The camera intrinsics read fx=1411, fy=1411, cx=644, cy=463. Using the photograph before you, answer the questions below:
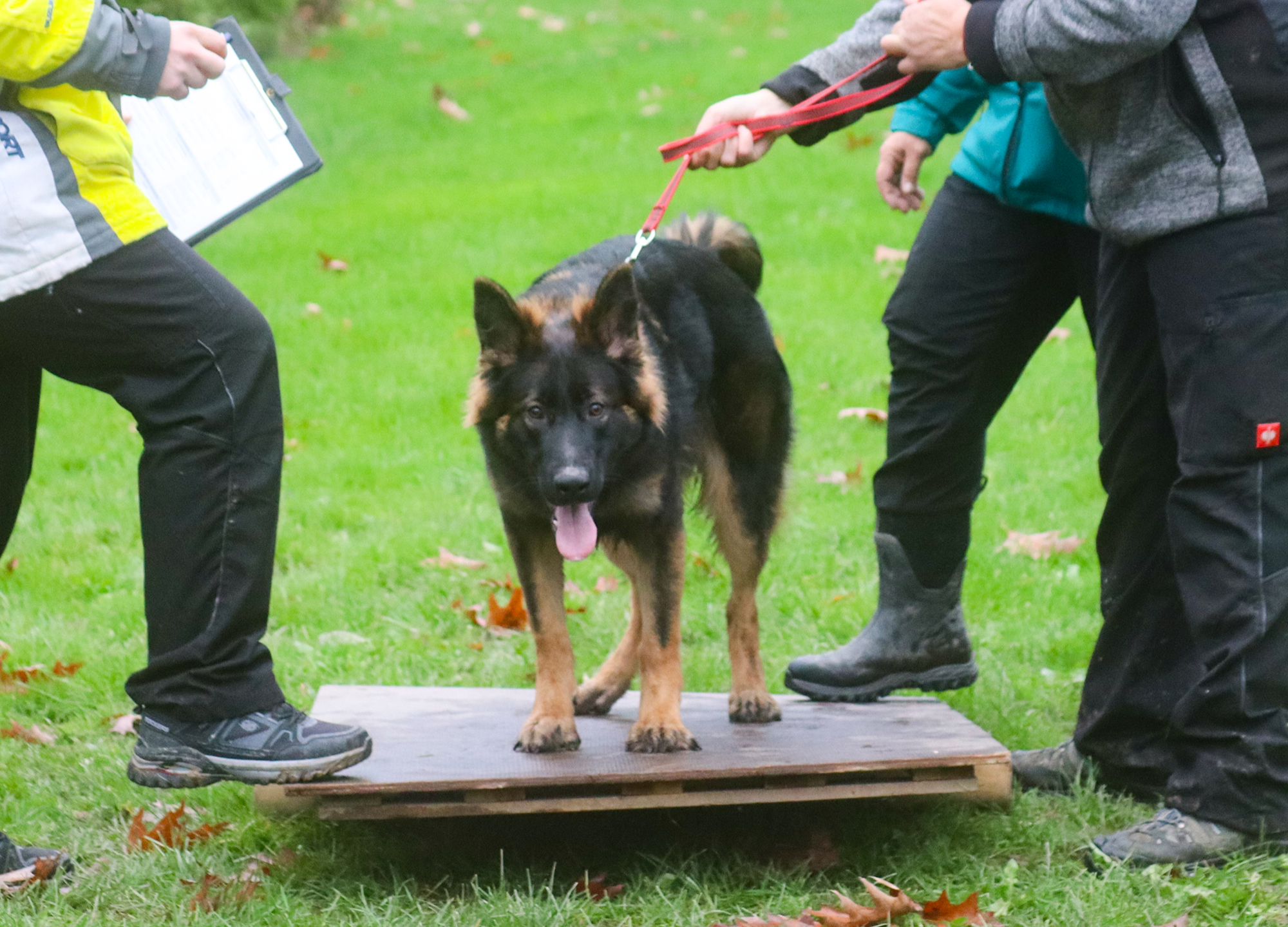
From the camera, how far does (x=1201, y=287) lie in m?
3.30

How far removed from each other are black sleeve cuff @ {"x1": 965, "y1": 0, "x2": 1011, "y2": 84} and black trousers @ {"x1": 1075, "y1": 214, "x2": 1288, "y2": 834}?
1.93 feet

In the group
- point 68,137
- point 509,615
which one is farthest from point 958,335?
point 68,137

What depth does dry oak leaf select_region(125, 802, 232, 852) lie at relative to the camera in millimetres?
3727

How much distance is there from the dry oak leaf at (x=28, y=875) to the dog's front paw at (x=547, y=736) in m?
1.19

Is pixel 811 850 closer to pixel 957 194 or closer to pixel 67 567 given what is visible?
pixel 957 194

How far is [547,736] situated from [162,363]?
Answer: 4.84 feet

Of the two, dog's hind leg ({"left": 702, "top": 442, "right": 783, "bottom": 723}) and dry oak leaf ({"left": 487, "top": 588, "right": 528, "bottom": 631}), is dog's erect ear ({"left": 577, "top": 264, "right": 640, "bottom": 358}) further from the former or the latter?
dry oak leaf ({"left": 487, "top": 588, "right": 528, "bottom": 631})

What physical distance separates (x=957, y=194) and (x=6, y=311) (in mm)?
2647

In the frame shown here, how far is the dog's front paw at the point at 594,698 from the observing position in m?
4.43

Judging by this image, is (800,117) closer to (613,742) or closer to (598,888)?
(613,742)

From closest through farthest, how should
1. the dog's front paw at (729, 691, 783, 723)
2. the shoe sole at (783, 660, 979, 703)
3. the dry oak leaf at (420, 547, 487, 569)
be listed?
the dog's front paw at (729, 691, 783, 723)
the shoe sole at (783, 660, 979, 703)
the dry oak leaf at (420, 547, 487, 569)

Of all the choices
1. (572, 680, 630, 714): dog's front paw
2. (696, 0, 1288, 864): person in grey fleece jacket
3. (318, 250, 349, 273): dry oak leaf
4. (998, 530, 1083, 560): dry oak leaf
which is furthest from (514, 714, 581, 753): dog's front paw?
Result: (318, 250, 349, 273): dry oak leaf

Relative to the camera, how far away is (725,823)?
12.9 ft

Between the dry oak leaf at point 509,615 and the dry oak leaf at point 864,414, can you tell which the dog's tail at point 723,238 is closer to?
the dry oak leaf at point 509,615
